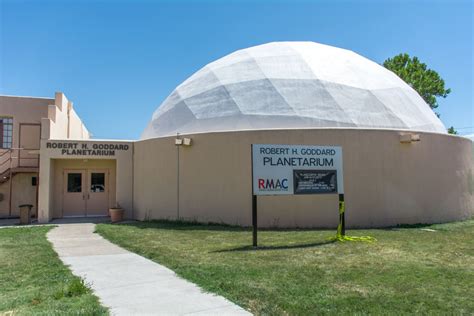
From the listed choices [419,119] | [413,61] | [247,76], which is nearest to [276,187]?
[247,76]

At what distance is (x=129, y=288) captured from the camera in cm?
593

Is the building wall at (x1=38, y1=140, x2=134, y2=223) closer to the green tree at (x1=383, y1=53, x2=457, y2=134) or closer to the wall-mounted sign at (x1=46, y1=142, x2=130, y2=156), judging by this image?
the wall-mounted sign at (x1=46, y1=142, x2=130, y2=156)

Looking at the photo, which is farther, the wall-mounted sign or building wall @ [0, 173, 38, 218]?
building wall @ [0, 173, 38, 218]

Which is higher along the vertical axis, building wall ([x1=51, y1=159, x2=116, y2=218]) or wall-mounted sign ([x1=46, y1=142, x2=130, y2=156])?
wall-mounted sign ([x1=46, y1=142, x2=130, y2=156])

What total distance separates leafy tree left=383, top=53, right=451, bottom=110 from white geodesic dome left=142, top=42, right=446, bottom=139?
66.6 ft

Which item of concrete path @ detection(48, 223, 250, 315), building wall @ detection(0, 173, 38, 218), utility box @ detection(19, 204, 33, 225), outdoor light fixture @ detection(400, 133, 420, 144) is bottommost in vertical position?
concrete path @ detection(48, 223, 250, 315)

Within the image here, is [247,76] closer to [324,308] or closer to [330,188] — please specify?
[330,188]

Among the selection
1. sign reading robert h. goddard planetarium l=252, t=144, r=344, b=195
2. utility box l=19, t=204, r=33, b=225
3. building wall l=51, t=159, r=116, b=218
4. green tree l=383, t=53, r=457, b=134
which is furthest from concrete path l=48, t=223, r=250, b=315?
green tree l=383, t=53, r=457, b=134

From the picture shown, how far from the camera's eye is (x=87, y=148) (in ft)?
59.2

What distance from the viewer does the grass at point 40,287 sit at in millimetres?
4914

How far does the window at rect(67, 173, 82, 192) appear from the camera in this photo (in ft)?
61.5

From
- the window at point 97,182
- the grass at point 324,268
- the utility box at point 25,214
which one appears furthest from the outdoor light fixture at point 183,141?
the utility box at point 25,214

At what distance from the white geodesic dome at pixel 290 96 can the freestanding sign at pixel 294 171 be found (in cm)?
492

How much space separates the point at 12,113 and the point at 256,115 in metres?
12.7
